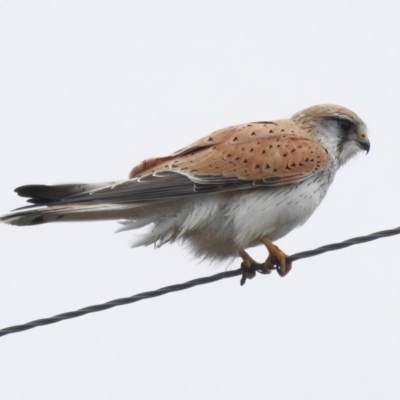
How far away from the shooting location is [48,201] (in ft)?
20.0

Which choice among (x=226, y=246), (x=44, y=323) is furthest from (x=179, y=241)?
(x=44, y=323)

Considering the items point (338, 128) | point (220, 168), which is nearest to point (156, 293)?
point (220, 168)

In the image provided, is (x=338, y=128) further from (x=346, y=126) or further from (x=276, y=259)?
(x=276, y=259)

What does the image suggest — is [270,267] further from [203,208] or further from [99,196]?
[99,196]

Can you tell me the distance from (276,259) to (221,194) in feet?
1.74

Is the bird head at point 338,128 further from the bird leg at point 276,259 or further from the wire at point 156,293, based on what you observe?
the wire at point 156,293

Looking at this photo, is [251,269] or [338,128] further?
[338,128]

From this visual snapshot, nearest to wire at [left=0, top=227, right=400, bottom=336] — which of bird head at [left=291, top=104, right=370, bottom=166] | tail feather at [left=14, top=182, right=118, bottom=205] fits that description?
tail feather at [left=14, top=182, right=118, bottom=205]

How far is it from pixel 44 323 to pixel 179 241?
1.86 meters

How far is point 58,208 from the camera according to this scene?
5.98 m

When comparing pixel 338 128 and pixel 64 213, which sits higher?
pixel 64 213

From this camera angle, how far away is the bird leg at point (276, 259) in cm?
643

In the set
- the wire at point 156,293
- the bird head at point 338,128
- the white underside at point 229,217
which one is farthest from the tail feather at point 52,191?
the bird head at point 338,128

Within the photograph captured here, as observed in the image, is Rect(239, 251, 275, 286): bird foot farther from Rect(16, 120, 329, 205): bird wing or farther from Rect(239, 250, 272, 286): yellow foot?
Rect(16, 120, 329, 205): bird wing
